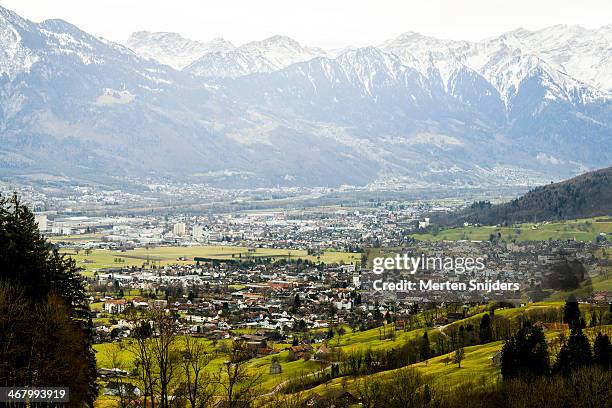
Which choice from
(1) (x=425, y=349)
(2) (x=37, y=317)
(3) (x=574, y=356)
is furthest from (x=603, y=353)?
(2) (x=37, y=317)

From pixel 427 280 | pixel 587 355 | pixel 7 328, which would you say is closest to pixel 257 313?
pixel 427 280

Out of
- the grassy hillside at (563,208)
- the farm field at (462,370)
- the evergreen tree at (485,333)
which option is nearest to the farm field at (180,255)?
the grassy hillside at (563,208)

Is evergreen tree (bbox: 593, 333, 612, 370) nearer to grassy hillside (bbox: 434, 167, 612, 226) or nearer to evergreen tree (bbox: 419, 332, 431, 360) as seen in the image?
evergreen tree (bbox: 419, 332, 431, 360)

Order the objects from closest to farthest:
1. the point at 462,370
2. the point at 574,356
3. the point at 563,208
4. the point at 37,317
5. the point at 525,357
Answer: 1. the point at 37,317
2. the point at 574,356
3. the point at 525,357
4. the point at 462,370
5. the point at 563,208

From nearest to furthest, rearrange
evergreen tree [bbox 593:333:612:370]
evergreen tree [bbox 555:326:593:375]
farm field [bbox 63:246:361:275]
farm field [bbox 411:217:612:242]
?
evergreen tree [bbox 555:326:593:375] → evergreen tree [bbox 593:333:612:370] → farm field [bbox 411:217:612:242] → farm field [bbox 63:246:361:275]

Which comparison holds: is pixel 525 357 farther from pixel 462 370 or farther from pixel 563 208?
pixel 563 208

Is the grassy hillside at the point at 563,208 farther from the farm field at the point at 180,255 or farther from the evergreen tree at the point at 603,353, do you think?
the evergreen tree at the point at 603,353

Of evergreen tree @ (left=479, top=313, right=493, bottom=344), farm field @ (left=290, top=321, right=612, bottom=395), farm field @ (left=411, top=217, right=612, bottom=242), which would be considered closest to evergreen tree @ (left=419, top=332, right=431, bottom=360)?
farm field @ (left=290, top=321, right=612, bottom=395)

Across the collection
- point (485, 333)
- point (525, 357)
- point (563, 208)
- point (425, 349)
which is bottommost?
point (425, 349)
